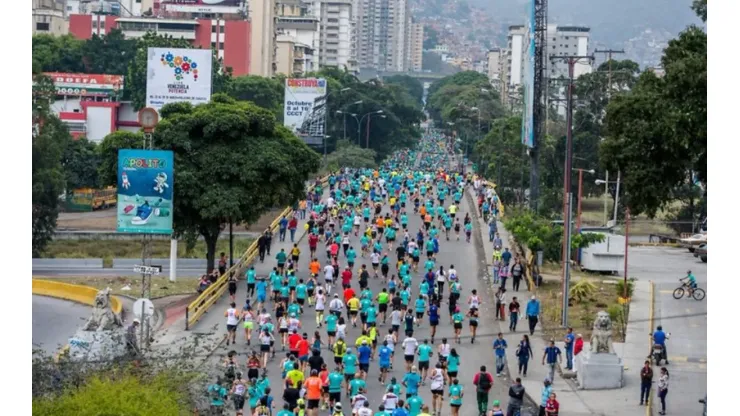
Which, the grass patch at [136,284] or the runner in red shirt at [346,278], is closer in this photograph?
the runner in red shirt at [346,278]

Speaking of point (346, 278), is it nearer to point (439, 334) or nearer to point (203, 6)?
point (439, 334)

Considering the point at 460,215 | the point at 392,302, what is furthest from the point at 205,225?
the point at 460,215

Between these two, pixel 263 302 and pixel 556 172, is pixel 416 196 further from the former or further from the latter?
pixel 263 302

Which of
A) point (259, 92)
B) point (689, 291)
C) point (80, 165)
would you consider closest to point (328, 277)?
point (689, 291)

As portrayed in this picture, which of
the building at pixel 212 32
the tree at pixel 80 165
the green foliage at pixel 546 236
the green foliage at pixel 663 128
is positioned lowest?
the green foliage at pixel 546 236

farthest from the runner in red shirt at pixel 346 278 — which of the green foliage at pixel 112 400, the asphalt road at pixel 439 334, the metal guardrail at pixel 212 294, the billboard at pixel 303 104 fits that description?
the billboard at pixel 303 104

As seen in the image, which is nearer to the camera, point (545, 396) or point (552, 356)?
point (545, 396)

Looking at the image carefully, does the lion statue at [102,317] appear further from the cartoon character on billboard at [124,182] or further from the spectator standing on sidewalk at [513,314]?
the spectator standing on sidewalk at [513,314]

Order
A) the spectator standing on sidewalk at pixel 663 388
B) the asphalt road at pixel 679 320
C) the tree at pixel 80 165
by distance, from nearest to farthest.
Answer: the spectator standing on sidewalk at pixel 663 388, the asphalt road at pixel 679 320, the tree at pixel 80 165

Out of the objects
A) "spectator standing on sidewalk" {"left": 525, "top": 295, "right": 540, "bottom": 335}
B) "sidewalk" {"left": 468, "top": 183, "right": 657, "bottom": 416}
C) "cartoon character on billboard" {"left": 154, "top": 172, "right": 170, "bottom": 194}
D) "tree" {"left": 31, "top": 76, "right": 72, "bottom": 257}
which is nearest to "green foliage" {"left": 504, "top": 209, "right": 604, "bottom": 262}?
"sidewalk" {"left": 468, "top": 183, "right": 657, "bottom": 416}
